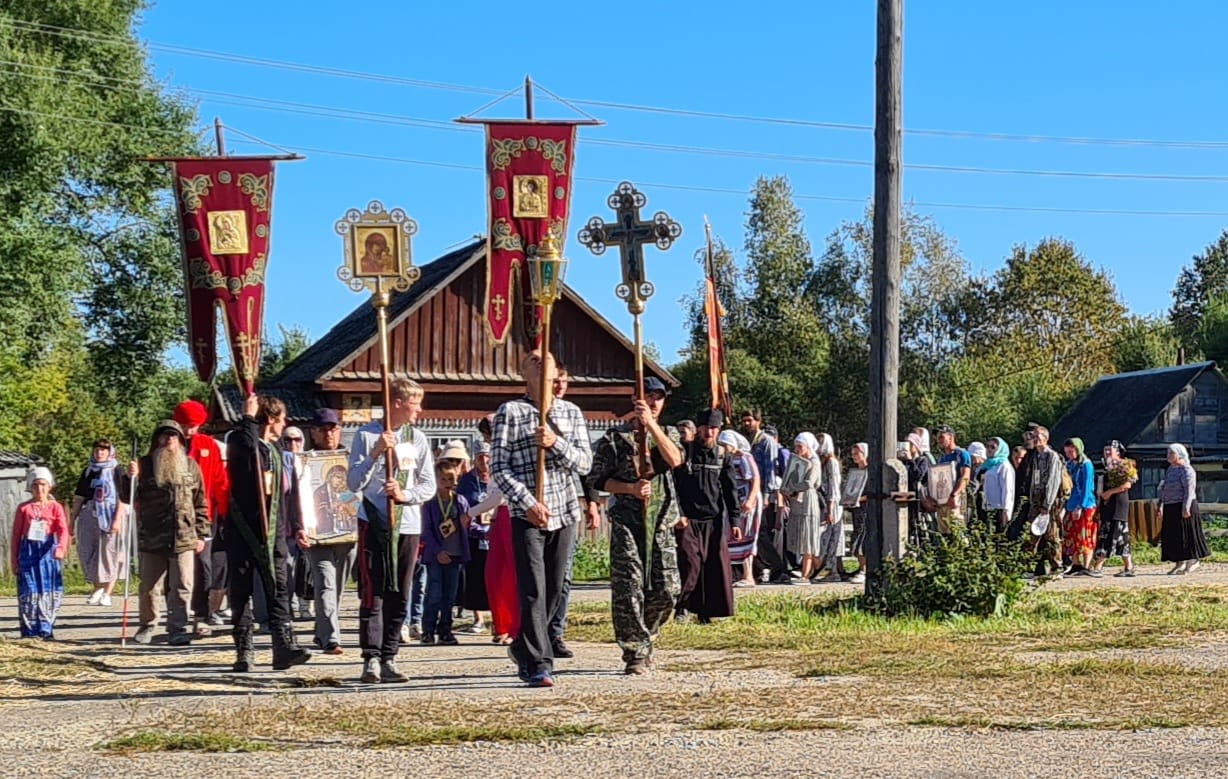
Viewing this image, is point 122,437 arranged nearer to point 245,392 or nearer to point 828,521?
point 828,521

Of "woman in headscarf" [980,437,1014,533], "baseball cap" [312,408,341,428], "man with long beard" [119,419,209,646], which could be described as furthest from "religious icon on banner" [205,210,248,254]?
"woman in headscarf" [980,437,1014,533]

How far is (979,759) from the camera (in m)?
7.02

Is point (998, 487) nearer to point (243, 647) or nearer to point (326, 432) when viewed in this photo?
point (326, 432)

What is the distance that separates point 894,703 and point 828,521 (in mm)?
11559

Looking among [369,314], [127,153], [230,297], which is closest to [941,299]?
[369,314]

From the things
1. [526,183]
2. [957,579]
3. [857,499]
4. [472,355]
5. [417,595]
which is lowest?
[417,595]

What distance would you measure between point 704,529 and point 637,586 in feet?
7.69

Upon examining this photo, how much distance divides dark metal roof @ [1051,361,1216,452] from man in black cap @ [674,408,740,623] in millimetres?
39986

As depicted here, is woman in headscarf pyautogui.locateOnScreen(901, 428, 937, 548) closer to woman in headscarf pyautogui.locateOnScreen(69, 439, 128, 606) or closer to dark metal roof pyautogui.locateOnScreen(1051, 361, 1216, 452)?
woman in headscarf pyautogui.locateOnScreen(69, 439, 128, 606)

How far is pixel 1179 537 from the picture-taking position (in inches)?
818

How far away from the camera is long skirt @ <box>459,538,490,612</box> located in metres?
13.2

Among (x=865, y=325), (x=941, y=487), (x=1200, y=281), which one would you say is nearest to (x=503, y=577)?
(x=941, y=487)

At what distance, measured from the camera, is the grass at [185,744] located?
750cm

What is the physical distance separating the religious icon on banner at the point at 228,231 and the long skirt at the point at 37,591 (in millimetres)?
2923
